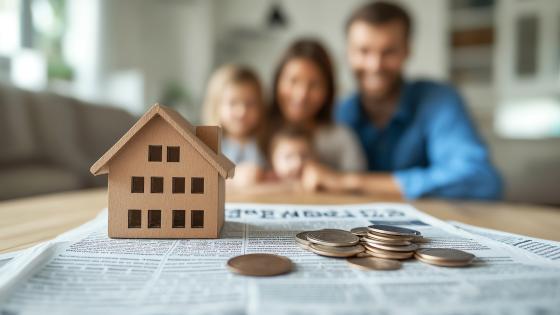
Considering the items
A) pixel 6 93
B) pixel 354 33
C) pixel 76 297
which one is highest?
pixel 354 33

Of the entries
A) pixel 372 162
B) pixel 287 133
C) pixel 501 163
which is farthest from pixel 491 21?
pixel 287 133

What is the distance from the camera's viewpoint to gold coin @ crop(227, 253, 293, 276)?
35 centimetres

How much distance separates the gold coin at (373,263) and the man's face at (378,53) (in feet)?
3.57

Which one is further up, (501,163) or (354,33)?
(354,33)

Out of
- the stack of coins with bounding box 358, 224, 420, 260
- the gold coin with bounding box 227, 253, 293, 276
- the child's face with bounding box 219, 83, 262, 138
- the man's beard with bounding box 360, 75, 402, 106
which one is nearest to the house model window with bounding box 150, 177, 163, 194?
the gold coin with bounding box 227, 253, 293, 276

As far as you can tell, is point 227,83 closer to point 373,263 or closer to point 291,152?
point 291,152

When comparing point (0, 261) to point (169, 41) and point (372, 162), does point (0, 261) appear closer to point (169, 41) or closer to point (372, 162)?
point (372, 162)

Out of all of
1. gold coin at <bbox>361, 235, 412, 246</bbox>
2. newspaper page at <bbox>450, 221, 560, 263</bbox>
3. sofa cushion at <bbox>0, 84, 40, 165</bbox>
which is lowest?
newspaper page at <bbox>450, 221, 560, 263</bbox>

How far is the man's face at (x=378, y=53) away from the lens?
133 cm

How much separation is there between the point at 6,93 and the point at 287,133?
113 cm

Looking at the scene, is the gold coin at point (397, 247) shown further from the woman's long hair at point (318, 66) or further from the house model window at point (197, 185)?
the woman's long hair at point (318, 66)

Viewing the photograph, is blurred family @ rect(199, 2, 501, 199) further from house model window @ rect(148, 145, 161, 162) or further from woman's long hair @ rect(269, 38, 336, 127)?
house model window @ rect(148, 145, 161, 162)

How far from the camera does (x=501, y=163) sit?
278cm

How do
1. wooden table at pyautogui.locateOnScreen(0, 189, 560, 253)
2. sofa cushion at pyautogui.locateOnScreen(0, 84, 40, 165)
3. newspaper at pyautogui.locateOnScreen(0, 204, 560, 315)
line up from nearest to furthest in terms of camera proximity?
newspaper at pyautogui.locateOnScreen(0, 204, 560, 315) < wooden table at pyautogui.locateOnScreen(0, 189, 560, 253) < sofa cushion at pyautogui.locateOnScreen(0, 84, 40, 165)
